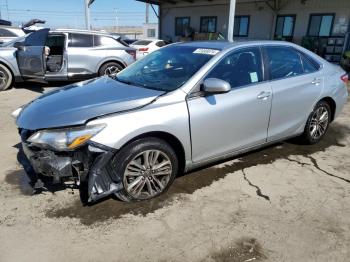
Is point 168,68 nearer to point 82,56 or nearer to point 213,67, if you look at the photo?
point 213,67

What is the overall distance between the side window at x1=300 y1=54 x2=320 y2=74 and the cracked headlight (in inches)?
119

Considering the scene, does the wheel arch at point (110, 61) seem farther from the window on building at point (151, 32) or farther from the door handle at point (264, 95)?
the window on building at point (151, 32)

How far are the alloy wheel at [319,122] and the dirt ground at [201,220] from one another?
2.52 ft

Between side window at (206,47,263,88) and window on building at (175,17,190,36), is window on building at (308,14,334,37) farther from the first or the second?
side window at (206,47,263,88)

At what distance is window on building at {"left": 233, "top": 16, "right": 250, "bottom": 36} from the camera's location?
20.5 meters

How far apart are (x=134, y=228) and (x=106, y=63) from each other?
6.88m

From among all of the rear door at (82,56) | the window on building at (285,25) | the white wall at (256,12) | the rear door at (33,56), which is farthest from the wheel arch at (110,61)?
the window on building at (285,25)

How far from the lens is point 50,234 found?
2795 mm

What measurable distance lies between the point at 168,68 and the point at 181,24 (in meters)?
21.4

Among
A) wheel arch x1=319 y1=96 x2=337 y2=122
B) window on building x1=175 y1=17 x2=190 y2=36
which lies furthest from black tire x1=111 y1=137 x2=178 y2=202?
window on building x1=175 y1=17 x2=190 y2=36

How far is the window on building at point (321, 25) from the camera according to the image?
16.9m

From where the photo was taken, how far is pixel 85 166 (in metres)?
2.92

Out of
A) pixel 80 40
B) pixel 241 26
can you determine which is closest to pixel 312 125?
pixel 80 40

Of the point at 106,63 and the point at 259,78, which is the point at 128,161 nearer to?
the point at 259,78
